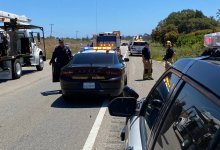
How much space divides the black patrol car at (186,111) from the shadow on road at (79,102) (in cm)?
765

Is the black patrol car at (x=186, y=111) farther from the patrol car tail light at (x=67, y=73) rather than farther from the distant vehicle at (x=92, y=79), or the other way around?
the patrol car tail light at (x=67, y=73)

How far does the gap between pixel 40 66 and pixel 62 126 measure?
1694 centimetres

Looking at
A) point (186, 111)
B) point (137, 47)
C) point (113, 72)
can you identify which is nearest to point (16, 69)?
point (113, 72)

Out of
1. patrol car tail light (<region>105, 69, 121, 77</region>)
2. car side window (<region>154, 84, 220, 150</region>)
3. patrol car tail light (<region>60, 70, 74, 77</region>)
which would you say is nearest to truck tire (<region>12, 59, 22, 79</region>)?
patrol car tail light (<region>60, 70, 74, 77</region>)

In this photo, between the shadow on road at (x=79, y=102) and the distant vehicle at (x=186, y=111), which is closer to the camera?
the distant vehicle at (x=186, y=111)

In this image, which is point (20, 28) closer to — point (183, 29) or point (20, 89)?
point (20, 89)

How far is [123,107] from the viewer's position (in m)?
3.77

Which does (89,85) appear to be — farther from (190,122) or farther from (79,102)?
(190,122)

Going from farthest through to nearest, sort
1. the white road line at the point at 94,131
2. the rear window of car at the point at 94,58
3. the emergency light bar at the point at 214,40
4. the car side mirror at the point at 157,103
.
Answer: the rear window of car at the point at 94,58 → the white road line at the point at 94,131 → the emergency light bar at the point at 214,40 → the car side mirror at the point at 157,103

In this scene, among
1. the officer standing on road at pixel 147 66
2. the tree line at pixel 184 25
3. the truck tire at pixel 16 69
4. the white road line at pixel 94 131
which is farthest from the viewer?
the tree line at pixel 184 25

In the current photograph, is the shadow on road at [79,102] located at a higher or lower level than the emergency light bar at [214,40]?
lower

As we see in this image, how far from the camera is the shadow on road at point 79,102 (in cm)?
1112

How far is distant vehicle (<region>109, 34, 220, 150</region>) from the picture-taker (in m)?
1.89

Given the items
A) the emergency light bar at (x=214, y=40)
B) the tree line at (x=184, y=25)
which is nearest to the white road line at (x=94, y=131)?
the emergency light bar at (x=214, y=40)
